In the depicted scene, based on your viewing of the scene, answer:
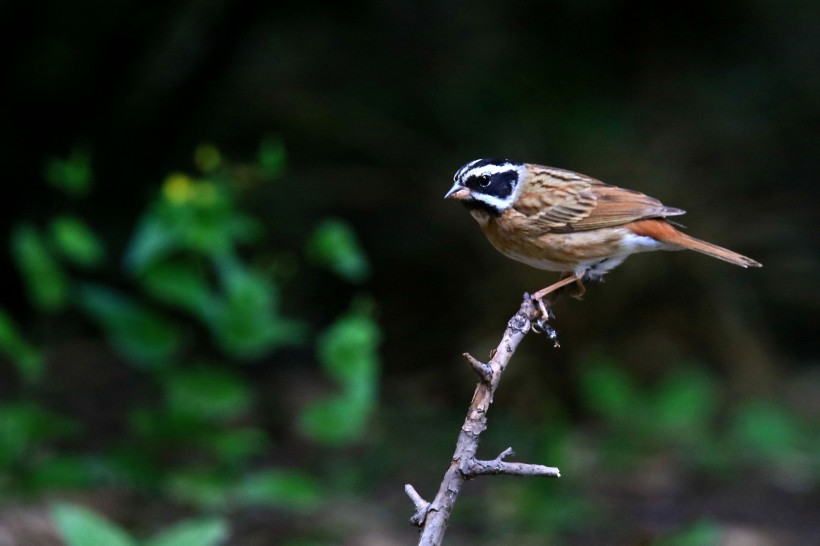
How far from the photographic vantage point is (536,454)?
6.96 metres

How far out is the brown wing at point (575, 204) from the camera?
4727mm

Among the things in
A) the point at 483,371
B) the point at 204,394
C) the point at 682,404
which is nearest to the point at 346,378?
the point at 204,394

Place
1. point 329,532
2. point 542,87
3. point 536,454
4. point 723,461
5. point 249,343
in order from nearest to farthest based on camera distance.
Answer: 1. point 249,343
2. point 329,532
3. point 536,454
4. point 723,461
5. point 542,87

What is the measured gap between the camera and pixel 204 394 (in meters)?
5.57

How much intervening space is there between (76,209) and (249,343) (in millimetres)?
3285

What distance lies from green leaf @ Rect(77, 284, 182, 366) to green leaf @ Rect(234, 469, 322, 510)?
761mm

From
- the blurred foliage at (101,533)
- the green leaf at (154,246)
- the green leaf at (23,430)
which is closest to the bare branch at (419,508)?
the blurred foliage at (101,533)

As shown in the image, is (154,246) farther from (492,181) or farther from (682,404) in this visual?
(682,404)

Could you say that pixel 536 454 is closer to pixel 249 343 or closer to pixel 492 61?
pixel 249 343

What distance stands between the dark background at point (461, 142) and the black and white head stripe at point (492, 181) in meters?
3.36

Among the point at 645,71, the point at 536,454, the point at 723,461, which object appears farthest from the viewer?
the point at 645,71

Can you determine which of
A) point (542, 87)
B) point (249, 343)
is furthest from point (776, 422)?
point (249, 343)

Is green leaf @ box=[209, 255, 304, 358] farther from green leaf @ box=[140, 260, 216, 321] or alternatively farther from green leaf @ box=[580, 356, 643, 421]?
green leaf @ box=[580, 356, 643, 421]

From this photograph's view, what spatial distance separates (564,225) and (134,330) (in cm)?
224
